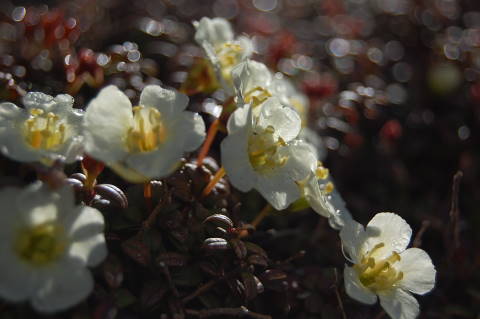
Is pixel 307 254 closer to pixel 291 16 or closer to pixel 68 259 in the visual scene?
pixel 68 259

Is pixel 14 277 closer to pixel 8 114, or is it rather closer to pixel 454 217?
pixel 8 114

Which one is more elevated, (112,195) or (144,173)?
(144,173)

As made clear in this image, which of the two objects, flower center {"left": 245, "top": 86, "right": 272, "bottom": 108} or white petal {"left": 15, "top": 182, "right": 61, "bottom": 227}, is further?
flower center {"left": 245, "top": 86, "right": 272, "bottom": 108}

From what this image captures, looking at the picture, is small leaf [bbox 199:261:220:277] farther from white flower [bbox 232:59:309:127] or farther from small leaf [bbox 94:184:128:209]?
white flower [bbox 232:59:309:127]

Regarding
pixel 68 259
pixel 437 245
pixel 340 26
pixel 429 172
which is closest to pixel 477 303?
pixel 437 245

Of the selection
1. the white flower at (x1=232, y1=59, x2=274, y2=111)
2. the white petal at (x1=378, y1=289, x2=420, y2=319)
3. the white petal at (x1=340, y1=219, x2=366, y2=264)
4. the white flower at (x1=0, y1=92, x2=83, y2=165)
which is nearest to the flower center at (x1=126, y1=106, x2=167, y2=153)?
the white flower at (x1=0, y1=92, x2=83, y2=165)

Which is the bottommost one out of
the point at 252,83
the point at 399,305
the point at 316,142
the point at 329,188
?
the point at 316,142

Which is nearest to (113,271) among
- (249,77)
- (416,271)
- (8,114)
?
(8,114)

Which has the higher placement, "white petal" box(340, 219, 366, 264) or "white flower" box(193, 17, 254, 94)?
"white flower" box(193, 17, 254, 94)

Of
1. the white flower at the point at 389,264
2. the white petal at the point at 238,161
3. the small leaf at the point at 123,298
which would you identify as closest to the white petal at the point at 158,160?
the white petal at the point at 238,161
